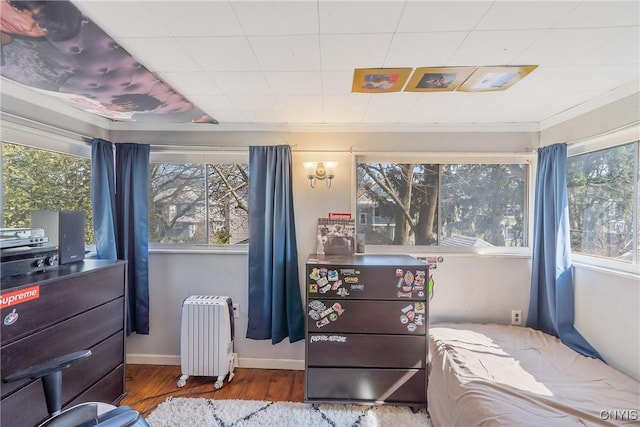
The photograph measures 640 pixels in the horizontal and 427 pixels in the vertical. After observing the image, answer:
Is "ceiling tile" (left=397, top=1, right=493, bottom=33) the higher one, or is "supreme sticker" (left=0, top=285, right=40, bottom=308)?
"ceiling tile" (left=397, top=1, right=493, bottom=33)

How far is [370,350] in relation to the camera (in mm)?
1932

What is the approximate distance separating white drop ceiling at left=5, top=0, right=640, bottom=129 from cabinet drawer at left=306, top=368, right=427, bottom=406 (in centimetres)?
196

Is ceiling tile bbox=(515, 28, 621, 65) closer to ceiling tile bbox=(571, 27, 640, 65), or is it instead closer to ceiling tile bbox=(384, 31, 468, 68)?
ceiling tile bbox=(571, 27, 640, 65)

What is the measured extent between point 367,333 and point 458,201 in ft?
5.07

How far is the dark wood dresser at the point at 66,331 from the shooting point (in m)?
1.28

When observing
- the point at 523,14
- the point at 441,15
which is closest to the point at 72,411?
the point at 441,15

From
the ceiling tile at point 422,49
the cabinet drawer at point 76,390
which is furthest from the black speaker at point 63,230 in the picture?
the ceiling tile at point 422,49

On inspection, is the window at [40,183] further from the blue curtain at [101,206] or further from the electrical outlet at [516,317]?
the electrical outlet at [516,317]

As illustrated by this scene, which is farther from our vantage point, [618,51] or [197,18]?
[618,51]

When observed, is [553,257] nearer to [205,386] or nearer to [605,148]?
[605,148]

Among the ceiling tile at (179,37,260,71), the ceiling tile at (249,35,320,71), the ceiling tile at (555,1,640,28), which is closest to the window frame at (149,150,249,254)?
the ceiling tile at (179,37,260,71)

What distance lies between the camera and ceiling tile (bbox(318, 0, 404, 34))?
40.3 inches

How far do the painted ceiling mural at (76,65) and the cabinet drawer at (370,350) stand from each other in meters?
2.04

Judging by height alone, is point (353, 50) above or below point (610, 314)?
above
